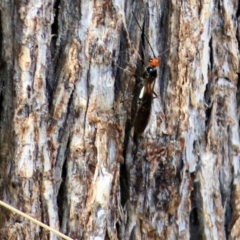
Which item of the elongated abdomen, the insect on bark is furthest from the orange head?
the elongated abdomen

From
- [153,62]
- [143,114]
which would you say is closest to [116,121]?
[143,114]

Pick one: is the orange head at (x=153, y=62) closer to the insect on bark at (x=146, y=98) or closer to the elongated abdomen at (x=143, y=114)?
the insect on bark at (x=146, y=98)

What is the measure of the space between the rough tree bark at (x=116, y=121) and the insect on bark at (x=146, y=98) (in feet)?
0.13

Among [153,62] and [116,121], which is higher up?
[153,62]

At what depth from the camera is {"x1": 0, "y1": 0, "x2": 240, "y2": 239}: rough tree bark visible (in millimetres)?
1854

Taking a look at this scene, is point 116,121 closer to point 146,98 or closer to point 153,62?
point 146,98

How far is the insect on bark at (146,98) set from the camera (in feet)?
6.49

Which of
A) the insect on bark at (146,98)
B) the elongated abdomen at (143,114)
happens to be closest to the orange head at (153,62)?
the insect on bark at (146,98)

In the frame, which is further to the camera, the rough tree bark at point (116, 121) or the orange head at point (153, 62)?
the orange head at point (153, 62)

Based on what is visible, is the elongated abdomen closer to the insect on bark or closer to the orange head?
the insect on bark

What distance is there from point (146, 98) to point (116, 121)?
134 mm

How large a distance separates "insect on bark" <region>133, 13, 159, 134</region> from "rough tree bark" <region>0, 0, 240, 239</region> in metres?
0.04

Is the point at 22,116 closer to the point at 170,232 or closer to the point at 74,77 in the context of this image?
the point at 74,77

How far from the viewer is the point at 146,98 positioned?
2.01 metres
